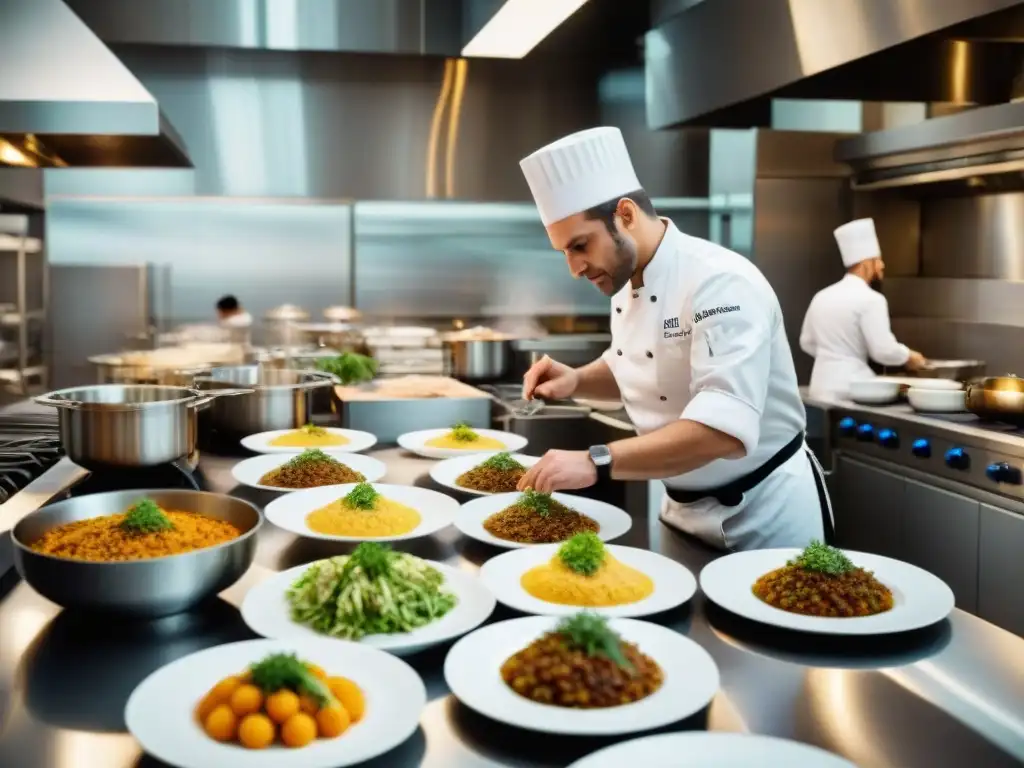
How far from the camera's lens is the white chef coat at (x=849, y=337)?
16.5 ft

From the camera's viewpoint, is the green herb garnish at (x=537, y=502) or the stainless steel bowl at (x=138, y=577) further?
the green herb garnish at (x=537, y=502)

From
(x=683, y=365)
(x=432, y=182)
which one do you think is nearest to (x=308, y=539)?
(x=683, y=365)

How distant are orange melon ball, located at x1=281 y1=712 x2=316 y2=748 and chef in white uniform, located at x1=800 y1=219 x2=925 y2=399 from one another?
4258 mm

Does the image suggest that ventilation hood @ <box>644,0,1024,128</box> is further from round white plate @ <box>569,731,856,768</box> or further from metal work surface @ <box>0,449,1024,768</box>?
round white plate @ <box>569,731,856,768</box>

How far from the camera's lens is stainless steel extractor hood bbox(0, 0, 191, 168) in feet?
8.78

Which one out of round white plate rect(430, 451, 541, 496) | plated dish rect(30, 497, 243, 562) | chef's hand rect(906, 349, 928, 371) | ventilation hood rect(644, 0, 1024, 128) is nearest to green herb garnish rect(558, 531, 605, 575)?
plated dish rect(30, 497, 243, 562)

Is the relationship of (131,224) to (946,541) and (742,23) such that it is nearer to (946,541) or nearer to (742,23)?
(742,23)

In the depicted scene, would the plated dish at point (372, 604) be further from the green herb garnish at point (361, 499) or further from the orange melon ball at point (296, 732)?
the green herb garnish at point (361, 499)

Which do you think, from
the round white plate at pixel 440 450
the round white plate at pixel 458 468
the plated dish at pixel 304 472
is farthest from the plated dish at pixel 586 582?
the round white plate at pixel 440 450

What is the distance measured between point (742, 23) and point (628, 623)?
130 inches

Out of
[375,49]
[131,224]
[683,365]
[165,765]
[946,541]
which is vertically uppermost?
[375,49]

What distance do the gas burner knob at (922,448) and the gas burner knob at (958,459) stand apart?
0.13 m

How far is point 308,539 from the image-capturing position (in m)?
1.89

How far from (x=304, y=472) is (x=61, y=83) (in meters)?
1.39
